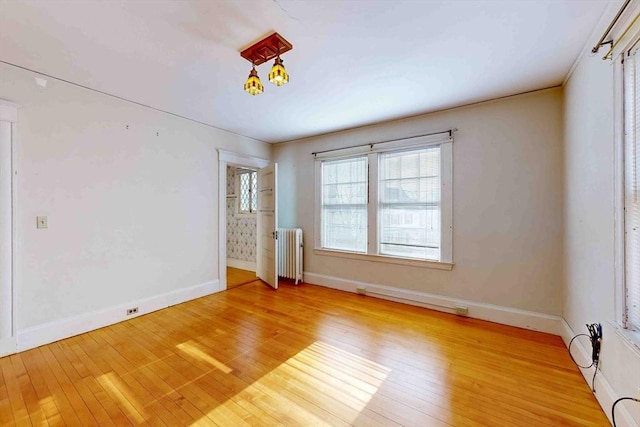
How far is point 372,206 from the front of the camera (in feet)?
12.5

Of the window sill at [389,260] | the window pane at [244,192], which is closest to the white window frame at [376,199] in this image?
the window sill at [389,260]

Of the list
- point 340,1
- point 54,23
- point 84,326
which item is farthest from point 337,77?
point 84,326

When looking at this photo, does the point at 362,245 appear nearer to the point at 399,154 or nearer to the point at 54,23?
the point at 399,154

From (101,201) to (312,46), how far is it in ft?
8.94

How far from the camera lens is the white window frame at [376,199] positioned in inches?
125

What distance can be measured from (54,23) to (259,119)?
81.1 inches

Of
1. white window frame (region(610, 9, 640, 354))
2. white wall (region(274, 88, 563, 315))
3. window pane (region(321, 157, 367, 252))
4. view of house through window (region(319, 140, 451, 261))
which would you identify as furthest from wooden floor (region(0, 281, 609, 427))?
window pane (region(321, 157, 367, 252))

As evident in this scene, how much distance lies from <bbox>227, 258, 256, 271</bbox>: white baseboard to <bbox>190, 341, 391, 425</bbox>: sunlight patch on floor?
11.1 ft

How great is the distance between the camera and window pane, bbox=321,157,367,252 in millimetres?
3943

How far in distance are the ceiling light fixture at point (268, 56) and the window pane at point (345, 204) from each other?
2.22 meters

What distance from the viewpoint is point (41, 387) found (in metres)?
1.82

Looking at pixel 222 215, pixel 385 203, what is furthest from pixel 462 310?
pixel 222 215

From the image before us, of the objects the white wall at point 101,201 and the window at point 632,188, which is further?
the white wall at point 101,201

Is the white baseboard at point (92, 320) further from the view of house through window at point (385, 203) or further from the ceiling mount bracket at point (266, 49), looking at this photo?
the ceiling mount bracket at point (266, 49)
